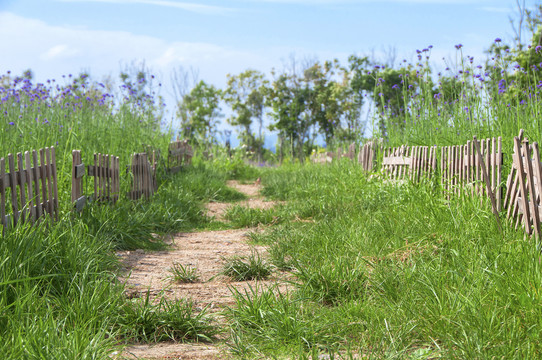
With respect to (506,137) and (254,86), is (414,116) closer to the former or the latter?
(506,137)

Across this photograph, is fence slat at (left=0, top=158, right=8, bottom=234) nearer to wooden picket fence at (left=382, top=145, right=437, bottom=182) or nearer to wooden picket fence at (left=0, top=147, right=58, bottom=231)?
wooden picket fence at (left=0, top=147, right=58, bottom=231)

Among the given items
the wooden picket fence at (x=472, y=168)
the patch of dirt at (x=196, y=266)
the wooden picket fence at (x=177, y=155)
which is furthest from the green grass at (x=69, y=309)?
the wooden picket fence at (x=177, y=155)

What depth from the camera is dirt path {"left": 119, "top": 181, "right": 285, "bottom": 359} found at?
9.79ft

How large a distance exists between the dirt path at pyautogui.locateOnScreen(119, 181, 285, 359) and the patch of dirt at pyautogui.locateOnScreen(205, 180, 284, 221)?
1.44 metres

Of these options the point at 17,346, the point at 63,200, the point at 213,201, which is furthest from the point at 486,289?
the point at 213,201

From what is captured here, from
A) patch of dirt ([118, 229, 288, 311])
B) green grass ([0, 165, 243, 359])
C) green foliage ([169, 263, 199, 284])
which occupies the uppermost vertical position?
green grass ([0, 165, 243, 359])

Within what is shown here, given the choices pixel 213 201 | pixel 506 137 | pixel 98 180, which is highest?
pixel 506 137

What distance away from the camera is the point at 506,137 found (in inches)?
236

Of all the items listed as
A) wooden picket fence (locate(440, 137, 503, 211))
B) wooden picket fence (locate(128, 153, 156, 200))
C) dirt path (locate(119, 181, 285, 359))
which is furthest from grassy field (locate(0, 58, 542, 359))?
wooden picket fence (locate(128, 153, 156, 200))

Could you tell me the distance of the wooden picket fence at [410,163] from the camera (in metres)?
7.27

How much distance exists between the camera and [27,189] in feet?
17.7

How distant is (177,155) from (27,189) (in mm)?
7448

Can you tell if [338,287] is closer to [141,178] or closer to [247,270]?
[247,270]

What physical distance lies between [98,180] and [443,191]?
17.0 ft
